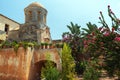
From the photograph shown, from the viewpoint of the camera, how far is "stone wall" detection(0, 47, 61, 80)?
20.2 meters

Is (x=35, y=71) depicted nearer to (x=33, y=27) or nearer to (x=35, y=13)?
(x=33, y=27)

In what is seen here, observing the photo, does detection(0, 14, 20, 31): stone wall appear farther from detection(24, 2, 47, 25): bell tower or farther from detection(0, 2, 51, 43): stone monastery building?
detection(24, 2, 47, 25): bell tower

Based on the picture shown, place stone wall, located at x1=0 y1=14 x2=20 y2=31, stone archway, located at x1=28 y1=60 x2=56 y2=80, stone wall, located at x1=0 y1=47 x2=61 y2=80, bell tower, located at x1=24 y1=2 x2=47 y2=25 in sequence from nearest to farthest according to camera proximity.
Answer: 1. stone wall, located at x1=0 y1=47 x2=61 y2=80
2. stone archway, located at x1=28 y1=60 x2=56 y2=80
3. bell tower, located at x1=24 y1=2 x2=47 y2=25
4. stone wall, located at x1=0 y1=14 x2=20 y2=31

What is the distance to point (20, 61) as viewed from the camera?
20297 mm

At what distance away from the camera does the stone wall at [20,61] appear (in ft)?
66.1

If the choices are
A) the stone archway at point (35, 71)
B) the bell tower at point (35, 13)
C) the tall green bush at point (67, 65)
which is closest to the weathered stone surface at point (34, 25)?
the bell tower at point (35, 13)

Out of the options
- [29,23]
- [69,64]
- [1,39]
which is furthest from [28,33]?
Answer: [69,64]

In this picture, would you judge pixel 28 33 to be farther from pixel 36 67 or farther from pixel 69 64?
pixel 69 64

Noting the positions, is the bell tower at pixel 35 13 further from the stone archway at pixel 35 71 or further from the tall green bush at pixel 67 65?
the tall green bush at pixel 67 65

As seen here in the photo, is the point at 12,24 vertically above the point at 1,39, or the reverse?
the point at 12,24

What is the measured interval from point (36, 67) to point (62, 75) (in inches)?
252

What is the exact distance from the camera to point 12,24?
31500mm

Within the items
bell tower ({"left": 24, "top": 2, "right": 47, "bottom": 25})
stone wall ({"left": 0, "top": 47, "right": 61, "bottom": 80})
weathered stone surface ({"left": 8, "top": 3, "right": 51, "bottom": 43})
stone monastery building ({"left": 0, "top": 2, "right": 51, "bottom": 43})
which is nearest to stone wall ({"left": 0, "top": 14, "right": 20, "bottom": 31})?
stone monastery building ({"left": 0, "top": 2, "right": 51, "bottom": 43})

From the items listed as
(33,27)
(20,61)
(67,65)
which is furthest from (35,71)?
(33,27)
